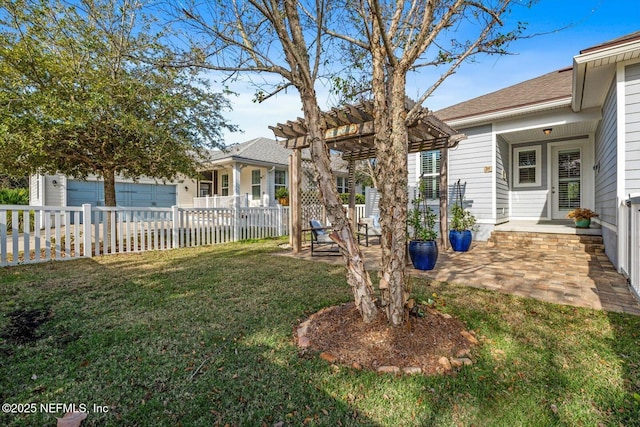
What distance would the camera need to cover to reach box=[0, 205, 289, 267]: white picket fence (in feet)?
17.9

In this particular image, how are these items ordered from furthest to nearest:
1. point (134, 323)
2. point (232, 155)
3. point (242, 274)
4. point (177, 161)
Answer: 1. point (232, 155)
2. point (177, 161)
3. point (242, 274)
4. point (134, 323)

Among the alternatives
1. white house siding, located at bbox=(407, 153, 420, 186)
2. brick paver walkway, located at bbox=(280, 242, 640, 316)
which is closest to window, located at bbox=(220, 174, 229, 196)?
white house siding, located at bbox=(407, 153, 420, 186)

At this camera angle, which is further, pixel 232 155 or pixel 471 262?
pixel 232 155

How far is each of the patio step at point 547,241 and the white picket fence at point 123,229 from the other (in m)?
6.53

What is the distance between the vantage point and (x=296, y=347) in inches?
92.7

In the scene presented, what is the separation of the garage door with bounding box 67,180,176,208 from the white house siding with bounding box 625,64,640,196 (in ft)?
55.9

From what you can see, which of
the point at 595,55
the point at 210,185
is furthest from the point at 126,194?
the point at 595,55

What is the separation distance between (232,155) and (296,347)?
38.1ft

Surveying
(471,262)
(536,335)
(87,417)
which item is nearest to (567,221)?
(471,262)

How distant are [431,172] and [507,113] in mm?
2435

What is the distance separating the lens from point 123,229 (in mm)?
7117

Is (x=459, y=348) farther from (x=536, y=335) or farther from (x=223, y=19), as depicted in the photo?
(x=223, y=19)

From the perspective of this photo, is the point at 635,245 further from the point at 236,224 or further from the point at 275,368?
the point at 236,224

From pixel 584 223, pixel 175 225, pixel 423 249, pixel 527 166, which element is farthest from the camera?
pixel 527 166
